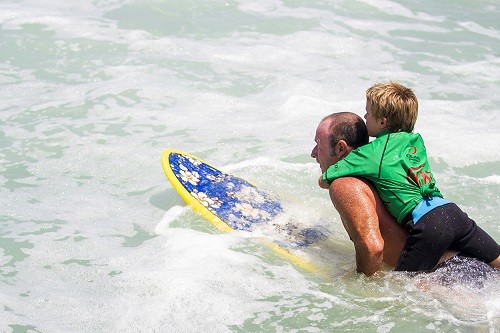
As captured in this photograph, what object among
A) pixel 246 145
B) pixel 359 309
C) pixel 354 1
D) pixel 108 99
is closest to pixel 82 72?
pixel 108 99

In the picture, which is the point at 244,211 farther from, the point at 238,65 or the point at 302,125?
the point at 238,65

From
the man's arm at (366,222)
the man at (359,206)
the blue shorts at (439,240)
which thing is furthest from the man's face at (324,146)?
the blue shorts at (439,240)

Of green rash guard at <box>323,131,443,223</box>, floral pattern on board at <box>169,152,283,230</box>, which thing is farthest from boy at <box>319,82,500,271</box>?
floral pattern on board at <box>169,152,283,230</box>

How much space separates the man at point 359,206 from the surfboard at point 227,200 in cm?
55

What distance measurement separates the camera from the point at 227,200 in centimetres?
532

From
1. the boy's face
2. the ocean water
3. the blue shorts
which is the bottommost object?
the ocean water

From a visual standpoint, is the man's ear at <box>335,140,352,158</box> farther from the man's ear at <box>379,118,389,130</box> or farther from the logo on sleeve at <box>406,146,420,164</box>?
the logo on sleeve at <box>406,146,420,164</box>

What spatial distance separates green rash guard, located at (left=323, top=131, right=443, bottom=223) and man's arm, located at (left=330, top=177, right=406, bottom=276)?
0.05 meters

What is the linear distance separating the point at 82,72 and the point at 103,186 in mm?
2886

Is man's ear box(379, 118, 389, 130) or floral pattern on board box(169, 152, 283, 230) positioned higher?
man's ear box(379, 118, 389, 130)

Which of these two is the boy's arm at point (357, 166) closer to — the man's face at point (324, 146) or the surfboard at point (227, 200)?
the man's face at point (324, 146)

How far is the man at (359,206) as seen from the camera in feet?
13.1

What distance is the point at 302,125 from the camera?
732 cm

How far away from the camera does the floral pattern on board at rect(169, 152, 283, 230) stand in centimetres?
514
